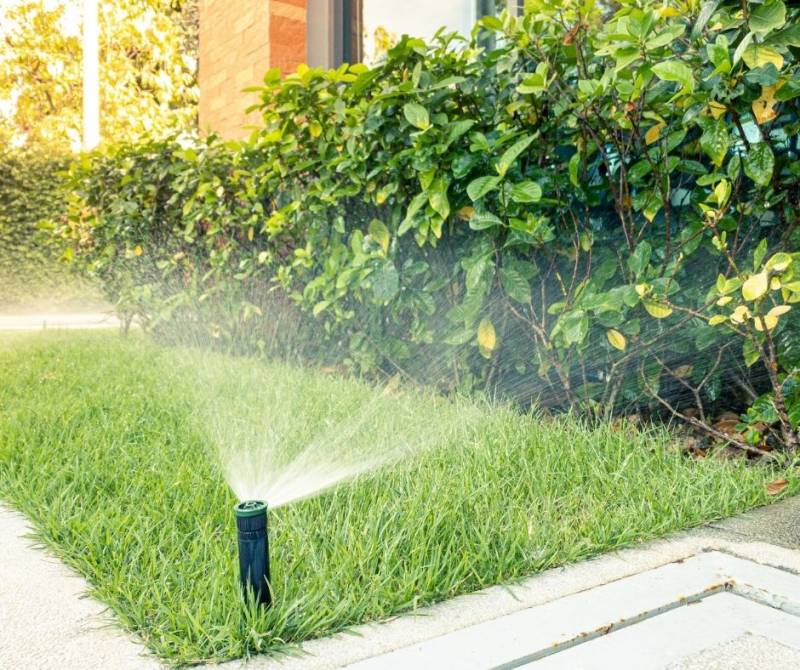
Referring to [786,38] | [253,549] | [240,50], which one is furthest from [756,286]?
[240,50]

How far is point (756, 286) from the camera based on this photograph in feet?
6.57

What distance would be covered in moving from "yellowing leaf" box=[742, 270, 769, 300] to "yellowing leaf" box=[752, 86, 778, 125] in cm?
42

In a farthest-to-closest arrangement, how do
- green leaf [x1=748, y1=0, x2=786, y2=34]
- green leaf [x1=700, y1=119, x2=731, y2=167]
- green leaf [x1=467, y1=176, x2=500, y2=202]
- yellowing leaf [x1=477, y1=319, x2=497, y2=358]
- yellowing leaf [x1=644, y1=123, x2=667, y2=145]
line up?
yellowing leaf [x1=477, y1=319, x2=497, y2=358]
green leaf [x1=467, y1=176, x2=500, y2=202]
yellowing leaf [x1=644, y1=123, x2=667, y2=145]
green leaf [x1=700, y1=119, x2=731, y2=167]
green leaf [x1=748, y1=0, x2=786, y2=34]

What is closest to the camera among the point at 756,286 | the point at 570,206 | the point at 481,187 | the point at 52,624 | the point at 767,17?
the point at 52,624

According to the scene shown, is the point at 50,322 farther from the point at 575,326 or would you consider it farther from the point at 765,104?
the point at 765,104

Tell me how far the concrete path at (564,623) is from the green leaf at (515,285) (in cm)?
111

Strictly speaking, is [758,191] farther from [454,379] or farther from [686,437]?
[454,379]

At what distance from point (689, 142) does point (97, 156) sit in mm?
4461

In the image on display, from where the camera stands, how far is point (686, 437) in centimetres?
266

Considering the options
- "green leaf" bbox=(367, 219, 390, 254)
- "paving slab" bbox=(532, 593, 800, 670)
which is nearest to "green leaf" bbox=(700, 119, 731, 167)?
"paving slab" bbox=(532, 593, 800, 670)

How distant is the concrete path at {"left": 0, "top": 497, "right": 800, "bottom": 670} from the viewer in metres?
1.30

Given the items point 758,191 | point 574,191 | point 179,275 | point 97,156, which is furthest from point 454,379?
point 97,156

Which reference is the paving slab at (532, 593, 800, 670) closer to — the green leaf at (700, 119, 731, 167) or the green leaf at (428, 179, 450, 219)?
the green leaf at (700, 119, 731, 167)

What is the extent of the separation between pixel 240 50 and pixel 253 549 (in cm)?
547
